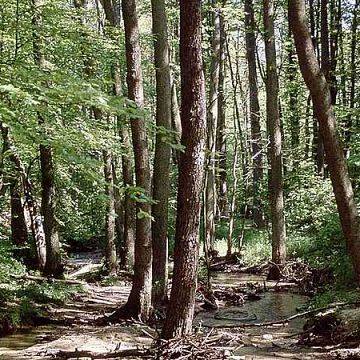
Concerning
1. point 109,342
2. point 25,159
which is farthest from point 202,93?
point 25,159

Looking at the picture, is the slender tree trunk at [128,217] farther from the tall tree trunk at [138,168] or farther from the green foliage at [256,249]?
Answer: the tall tree trunk at [138,168]

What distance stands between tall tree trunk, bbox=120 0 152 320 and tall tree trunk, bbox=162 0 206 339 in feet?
10.1

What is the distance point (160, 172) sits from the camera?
11.5 metres

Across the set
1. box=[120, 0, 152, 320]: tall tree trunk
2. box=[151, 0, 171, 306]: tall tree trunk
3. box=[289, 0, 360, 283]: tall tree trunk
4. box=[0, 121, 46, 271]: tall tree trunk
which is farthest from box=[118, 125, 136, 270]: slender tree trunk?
box=[289, 0, 360, 283]: tall tree trunk

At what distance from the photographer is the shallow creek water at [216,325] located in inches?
313

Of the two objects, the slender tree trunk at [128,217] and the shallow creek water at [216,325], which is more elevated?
the slender tree trunk at [128,217]

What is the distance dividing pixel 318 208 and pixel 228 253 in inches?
151

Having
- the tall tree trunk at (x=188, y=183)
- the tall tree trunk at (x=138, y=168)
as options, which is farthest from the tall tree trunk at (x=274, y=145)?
the tall tree trunk at (x=188, y=183)

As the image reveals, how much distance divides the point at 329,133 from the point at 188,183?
2.85 m

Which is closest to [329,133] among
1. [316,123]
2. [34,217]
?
[34,217]

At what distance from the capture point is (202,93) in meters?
7.16

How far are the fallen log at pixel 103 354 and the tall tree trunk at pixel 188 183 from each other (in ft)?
1.23

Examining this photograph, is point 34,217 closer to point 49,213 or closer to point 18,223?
point 49,213

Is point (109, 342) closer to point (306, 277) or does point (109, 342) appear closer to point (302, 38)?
point (302, 38)
